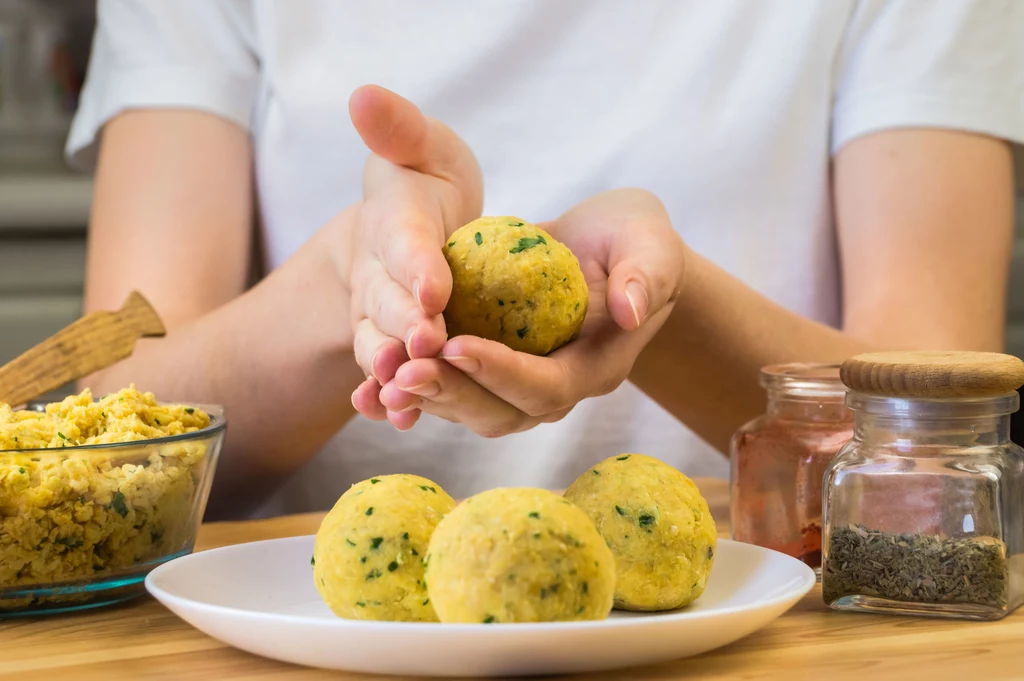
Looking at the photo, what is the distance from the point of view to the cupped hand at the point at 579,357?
2.17 feet

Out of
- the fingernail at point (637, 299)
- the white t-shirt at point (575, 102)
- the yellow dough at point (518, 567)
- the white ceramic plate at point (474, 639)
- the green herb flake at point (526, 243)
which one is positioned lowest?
the white ceramic plate at point (474, 639)

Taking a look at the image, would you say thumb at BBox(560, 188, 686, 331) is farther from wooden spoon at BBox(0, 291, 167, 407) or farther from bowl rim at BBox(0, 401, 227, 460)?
wooden spoon at BBox(0, 291, 167, 407)

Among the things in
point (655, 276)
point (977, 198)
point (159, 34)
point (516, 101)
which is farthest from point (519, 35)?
point (655, 276)

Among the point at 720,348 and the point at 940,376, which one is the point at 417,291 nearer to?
the point at 940,376

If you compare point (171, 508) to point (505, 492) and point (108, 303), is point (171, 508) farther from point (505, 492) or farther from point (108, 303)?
point (108, 303)

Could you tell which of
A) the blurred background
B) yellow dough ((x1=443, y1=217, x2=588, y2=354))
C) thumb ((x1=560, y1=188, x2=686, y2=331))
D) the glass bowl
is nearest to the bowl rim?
the glass bowl

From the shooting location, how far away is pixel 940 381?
659mm

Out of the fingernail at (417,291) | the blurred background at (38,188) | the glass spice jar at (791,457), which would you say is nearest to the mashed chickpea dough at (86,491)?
the fingernail at (417,291)

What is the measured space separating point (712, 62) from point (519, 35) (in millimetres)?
291

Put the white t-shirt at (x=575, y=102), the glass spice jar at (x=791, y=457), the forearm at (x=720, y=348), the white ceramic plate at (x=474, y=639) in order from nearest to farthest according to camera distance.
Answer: the white ceramic plate at (x=474, y=639) → the glass spice jar at (x=791, y=457) → the forearm at (x=720, y=348) → the white t-shirt at (x=575, y=102)

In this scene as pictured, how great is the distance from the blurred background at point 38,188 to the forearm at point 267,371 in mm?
1354

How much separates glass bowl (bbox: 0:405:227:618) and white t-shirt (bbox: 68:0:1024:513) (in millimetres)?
735

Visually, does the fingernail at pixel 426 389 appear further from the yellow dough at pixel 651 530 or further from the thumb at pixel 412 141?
the thumb at pixel 412 141

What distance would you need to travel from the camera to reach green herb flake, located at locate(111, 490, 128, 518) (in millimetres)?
710
